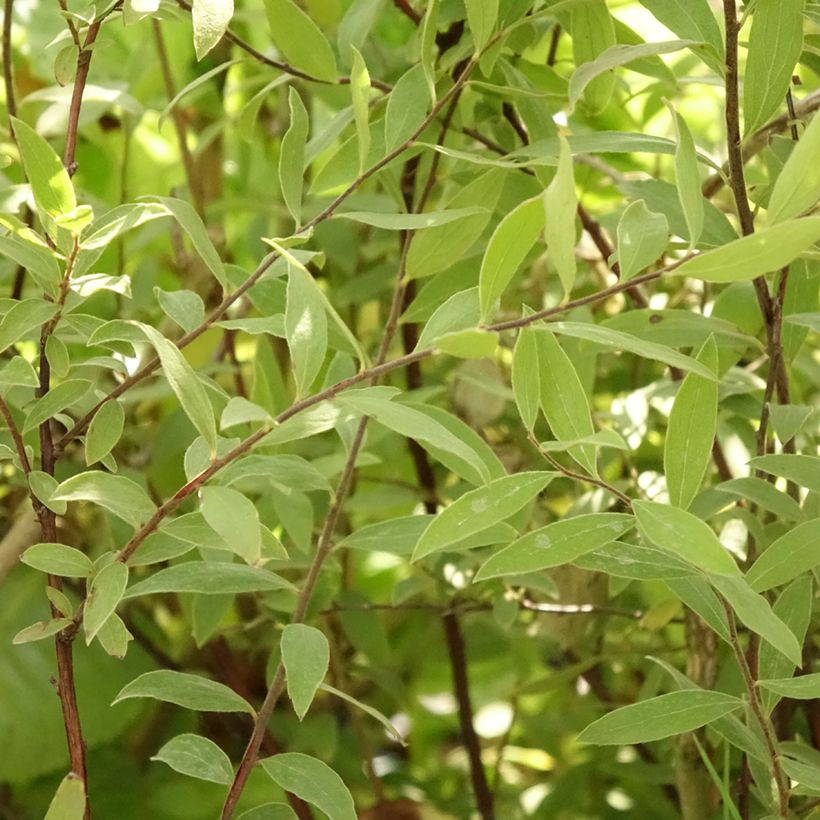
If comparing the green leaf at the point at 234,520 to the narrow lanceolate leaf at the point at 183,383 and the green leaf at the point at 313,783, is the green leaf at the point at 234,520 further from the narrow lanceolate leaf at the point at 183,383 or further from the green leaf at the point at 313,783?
the green leaf at the point at 313,783

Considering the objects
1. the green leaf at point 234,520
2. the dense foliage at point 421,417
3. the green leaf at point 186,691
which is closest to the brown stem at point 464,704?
the dense foliage at point 421,417

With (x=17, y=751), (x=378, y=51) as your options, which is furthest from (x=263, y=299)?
(x=17, y=751)

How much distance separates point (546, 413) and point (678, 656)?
1.63 ft

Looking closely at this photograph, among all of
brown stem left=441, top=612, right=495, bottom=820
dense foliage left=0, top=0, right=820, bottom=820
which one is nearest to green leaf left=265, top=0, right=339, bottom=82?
dense foliage left=0, top=0, right=820, bottom=820

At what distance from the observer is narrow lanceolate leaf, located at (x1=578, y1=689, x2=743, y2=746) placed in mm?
415

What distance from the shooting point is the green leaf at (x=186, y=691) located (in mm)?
430

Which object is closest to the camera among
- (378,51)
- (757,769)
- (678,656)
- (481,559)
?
(757,769)

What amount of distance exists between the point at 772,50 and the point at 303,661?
29 cm

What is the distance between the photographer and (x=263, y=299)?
53 cm

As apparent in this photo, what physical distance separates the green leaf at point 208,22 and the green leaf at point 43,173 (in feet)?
0.20

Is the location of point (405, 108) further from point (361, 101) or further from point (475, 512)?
point (475, 512)

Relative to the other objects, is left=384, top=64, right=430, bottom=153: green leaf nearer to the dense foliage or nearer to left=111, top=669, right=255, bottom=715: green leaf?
the dense foliage

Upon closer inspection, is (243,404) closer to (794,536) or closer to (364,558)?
(794,536)

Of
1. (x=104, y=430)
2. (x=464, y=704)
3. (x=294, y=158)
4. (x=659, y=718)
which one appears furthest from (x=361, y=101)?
(x=464, y=704)
